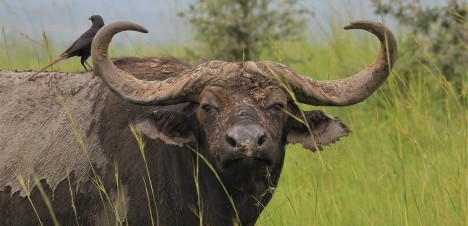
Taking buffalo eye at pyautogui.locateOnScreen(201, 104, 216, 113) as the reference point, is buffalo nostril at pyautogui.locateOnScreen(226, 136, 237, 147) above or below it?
above

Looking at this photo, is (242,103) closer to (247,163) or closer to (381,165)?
(247,163)

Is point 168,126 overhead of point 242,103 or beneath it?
beneath

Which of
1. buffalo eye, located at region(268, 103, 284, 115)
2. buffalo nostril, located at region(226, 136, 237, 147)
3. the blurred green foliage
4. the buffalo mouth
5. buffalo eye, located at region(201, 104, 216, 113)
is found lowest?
the blurred green foliage

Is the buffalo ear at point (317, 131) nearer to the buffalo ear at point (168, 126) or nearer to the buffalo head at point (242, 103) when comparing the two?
the buffalo head at point (242, 103)

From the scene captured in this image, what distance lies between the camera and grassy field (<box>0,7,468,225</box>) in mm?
5652

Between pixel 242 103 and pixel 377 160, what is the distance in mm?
4123

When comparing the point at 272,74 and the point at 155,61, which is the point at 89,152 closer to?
the point at 155,61

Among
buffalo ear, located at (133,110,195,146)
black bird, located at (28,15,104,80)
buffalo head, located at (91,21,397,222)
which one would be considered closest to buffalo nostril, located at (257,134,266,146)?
buffalo head, located at (91,21,397,222)

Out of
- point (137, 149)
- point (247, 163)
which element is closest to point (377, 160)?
point (137, 149)

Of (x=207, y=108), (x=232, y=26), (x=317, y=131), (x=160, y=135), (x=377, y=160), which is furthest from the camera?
(x=232, y=26)

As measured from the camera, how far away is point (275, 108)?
15.3ft

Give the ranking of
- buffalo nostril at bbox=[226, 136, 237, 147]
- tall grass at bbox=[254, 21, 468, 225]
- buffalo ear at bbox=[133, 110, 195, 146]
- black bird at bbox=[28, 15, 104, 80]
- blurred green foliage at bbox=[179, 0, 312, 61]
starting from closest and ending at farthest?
1. buffalo nostril at bbox=[226, 136, 237, 147]
2. buffalo ear at bbox=[133, 110, 195, 146]
3. tall grass at bbox=[254, 21, 468, 225]
4. black bird at bbox=[28, 15, 104, 80]
5. blurred green foliage at bbox=[179, 0, 312, 61]

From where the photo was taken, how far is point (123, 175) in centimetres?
519

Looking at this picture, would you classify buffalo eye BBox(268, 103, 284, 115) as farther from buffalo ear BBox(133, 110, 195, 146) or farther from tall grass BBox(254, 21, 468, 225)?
buffalo ear BBox(133, 110, 195, 146)
